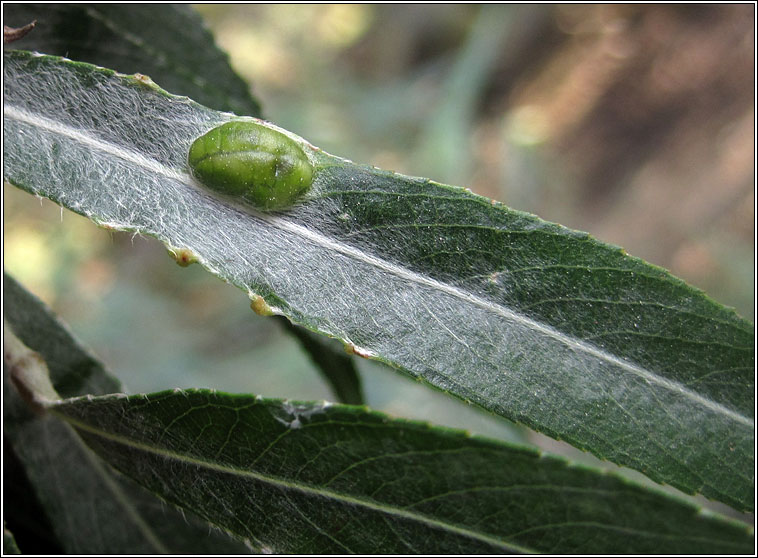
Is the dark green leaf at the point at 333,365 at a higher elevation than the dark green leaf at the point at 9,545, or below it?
higher

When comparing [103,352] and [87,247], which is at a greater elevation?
[87,247]

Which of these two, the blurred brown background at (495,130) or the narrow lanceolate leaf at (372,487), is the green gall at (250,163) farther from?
the blurred brown background at (495,130)

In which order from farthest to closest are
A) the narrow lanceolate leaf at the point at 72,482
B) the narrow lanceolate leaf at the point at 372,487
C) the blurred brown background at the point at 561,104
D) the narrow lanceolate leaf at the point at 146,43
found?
the blurred brown background at the point at 561,104, the narrow lanceolate leaf at the point at 146,43, the narrow lanceolate leaf at the point at 72,482, the narrow lanceolate leaf at the point at 372,487

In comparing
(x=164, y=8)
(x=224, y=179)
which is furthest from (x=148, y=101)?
(x=164, y=8)

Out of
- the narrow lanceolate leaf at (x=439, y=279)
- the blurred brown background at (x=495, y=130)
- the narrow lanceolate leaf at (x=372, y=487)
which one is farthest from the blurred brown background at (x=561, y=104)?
the narrow lanceolate leaf at (x=372, y=487)

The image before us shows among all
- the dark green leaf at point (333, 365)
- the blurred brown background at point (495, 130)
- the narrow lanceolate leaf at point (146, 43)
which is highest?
the blurred brown background at point (495, 130)

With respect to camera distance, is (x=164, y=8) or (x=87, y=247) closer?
(x=164, y=8)

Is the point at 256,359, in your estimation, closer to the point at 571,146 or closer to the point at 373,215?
the point at 373,215

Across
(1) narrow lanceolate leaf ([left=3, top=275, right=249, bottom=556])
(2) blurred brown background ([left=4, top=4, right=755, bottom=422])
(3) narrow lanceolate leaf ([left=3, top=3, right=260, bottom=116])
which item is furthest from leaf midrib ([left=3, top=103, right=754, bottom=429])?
(2) blurred brown background ([left=4, top=4, right=755, bottom=422])
